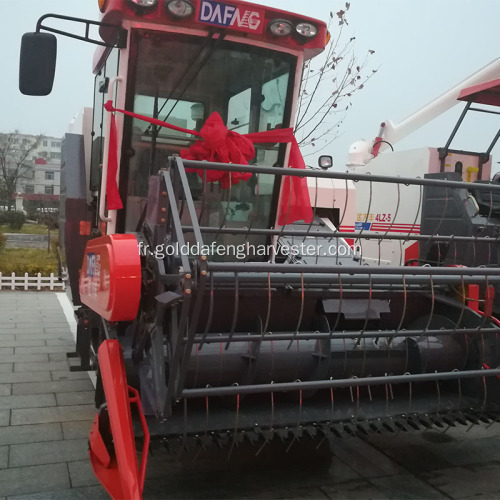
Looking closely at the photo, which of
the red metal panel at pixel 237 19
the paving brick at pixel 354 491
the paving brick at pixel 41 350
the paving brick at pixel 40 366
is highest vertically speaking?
the red metal panel at pixel 237 19

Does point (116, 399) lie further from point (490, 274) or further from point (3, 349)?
point (3, 349)

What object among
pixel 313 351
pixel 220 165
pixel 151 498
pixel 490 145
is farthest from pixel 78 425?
pixel 490 145

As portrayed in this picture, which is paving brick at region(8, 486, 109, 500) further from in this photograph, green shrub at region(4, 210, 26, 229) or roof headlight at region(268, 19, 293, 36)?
green shrub at region(4, 210, 26, 229)

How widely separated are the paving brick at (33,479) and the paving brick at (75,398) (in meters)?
1.42

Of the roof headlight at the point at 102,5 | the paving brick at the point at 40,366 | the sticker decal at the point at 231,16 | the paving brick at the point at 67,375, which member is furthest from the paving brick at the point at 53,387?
the sticker decal at the point at 231,16

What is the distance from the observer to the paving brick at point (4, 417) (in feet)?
14.5

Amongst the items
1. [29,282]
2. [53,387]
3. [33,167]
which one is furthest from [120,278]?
[33,167]

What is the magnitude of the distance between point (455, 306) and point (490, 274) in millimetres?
615

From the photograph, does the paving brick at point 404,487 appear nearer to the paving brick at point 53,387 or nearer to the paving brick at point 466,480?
the paving brick at point 466,480

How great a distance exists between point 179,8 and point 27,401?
11.3ft

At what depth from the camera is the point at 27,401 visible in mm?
4965

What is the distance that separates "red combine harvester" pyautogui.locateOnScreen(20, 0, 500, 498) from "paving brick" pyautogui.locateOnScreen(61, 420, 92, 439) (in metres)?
0.73

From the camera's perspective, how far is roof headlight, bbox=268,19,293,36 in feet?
13.4

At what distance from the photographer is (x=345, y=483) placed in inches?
138
